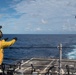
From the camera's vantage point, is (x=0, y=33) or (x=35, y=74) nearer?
(x=0, y=33)

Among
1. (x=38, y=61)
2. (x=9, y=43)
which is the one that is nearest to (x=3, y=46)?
(x=9, y=43)

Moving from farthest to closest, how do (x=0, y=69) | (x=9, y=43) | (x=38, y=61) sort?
(x=38, y=61), (x=0, y=69), (x=9, y=43)

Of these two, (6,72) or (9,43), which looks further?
(6,72)

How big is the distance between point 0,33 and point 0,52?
78 cm

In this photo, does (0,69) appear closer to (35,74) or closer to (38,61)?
(35,74)

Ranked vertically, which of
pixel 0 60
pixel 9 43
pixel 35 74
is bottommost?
pixel 35 74

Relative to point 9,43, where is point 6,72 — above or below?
below

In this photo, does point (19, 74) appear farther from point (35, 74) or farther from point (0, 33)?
point (0, 33)

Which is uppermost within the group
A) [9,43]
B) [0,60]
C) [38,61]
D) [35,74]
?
[9,43]

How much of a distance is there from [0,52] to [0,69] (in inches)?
47.8

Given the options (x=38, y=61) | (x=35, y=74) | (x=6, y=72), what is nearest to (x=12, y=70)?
(x=6, y=72)

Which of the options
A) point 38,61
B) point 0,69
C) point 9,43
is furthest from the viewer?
point 38,61

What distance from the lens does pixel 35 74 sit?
12109 millimetres

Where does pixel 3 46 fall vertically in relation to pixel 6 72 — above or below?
above
